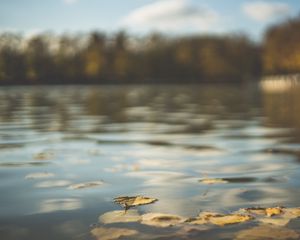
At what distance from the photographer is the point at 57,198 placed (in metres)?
4.04

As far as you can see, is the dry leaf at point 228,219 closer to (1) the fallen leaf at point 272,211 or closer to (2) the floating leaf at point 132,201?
(1) the fallen leaf at point 272,211

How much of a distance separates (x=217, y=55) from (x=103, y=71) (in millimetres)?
23588

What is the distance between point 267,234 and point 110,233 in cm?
100

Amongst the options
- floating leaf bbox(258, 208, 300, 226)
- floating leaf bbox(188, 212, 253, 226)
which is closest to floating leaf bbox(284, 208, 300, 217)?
floating leaf bbox(258, 208, 300, 226)

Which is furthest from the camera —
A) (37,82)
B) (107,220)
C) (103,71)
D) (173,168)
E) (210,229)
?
(103,71)

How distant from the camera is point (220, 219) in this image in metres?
3.26

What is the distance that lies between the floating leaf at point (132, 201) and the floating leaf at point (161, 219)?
1.18 feet

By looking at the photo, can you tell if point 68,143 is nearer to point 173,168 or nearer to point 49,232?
point 173,168

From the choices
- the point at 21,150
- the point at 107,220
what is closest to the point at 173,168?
the point at 107,220

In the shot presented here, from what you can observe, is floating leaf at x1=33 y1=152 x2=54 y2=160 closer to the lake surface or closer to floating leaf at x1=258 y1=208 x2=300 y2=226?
the lake surface

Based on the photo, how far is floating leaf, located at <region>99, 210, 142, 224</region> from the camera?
3285mm

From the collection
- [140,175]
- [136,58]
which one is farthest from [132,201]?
[136,58]

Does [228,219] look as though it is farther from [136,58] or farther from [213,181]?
[136,58]

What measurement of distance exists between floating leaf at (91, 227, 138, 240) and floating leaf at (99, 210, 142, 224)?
0.18 meters
